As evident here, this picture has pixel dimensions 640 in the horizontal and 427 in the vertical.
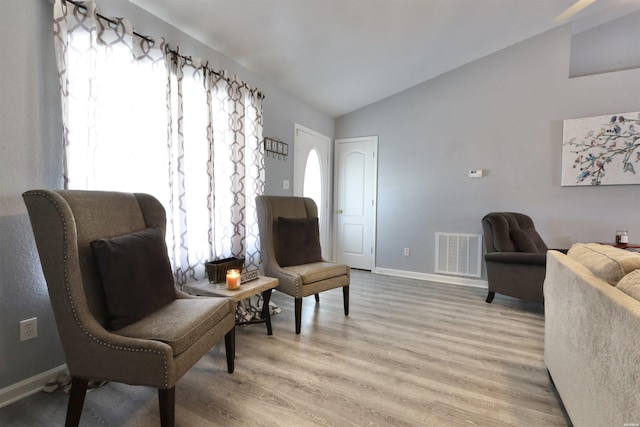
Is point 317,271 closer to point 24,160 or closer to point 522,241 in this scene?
point 24,160

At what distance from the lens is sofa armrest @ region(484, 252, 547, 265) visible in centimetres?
273

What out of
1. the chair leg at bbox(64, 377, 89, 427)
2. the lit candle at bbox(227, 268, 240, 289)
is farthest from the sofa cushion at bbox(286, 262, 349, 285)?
the chair leg at bbox(64, 377, 89, 427)

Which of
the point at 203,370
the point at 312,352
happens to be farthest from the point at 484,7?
the point at 203,370

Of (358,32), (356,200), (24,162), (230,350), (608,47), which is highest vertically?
(608,47)

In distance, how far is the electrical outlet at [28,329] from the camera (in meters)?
1.52

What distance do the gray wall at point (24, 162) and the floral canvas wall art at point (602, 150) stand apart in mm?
4536

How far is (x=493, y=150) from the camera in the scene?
3713 mm

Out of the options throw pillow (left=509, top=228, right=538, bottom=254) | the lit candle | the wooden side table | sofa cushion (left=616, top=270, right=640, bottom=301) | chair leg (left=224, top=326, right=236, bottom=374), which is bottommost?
chair leg (left=224, top=326, right=236, bottom=374)

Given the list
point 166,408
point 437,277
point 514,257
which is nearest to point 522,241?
point 514,257

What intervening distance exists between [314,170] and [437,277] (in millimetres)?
2208

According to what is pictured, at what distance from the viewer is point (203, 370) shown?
1.80 m

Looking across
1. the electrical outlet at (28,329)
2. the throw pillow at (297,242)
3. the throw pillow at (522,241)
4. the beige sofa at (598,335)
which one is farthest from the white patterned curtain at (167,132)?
the throw pillow at (522,241)

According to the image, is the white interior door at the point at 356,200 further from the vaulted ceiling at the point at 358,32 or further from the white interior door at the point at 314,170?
the vaulted ceiling at the point at 358,32

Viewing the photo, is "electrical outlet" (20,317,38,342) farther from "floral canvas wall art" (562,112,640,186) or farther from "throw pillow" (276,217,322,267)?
"floral canvas wall art" (562,112,640,186)
